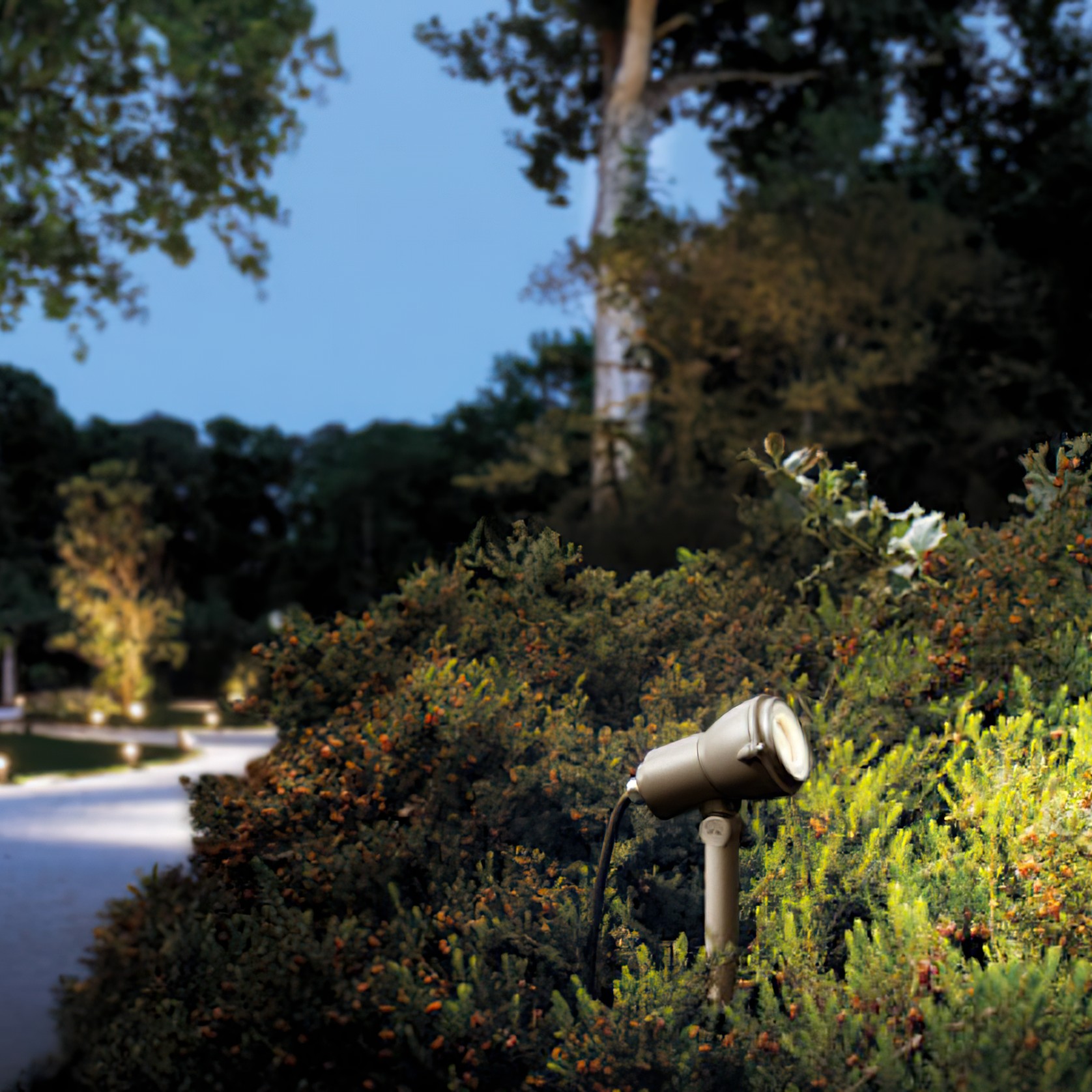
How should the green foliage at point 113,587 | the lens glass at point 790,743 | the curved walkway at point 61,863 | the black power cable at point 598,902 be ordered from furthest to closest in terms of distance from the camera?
the green foliage at point 113,587
the curved walkway at point 61,863
the black power cable at point 598,902
the lens glass at point 790,743

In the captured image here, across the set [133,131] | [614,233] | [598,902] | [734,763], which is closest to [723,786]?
[734,763]

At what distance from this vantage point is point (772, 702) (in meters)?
2.84

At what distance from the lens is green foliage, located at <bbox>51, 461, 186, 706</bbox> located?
23.3 m

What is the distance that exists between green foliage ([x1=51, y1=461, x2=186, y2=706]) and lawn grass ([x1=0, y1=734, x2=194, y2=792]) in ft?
17.1

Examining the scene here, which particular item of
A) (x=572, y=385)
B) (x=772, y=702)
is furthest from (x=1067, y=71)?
(x=772, y=702)

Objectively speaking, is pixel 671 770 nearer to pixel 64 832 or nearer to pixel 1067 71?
pixel 64 832

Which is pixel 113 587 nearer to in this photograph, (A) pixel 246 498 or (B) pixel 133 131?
(B) pixel 133 131

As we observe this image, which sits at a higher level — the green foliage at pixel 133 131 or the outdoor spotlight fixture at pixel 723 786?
the green foliage at pixel 133 131

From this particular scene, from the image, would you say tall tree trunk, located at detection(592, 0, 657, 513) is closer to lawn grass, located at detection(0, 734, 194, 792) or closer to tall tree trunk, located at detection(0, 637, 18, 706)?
lawn grass, located at detection(0, 734, 194, 792)

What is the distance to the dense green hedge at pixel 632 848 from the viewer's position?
2715 millimetres

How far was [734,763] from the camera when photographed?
2.82 m

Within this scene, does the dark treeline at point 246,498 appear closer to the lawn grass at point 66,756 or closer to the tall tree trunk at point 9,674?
the tall tree trunk at point 9,674

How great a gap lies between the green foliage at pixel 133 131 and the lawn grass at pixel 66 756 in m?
5.11

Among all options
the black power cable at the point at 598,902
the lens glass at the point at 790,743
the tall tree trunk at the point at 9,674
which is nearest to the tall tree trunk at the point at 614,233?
Answer: the black power cable at the point at 598,902
